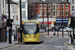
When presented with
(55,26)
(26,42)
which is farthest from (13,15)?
(55,26)

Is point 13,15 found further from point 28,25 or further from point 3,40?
point 28,25

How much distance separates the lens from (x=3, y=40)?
1454 inches

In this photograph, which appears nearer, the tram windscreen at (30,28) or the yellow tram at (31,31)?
the yellow tram at (31,31)

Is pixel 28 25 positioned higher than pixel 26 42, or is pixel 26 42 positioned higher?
pixel 28 25

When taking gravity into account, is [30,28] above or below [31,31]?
above

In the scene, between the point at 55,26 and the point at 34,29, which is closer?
the point at 34,29

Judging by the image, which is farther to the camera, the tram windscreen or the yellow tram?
the tram windscreen

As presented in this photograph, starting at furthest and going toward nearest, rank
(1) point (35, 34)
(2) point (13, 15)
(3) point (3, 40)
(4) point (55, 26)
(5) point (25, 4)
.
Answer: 1. (4) point (55, 26)
2. (5) point (25, 4)
3. (2) point (13, 15)
4. (3) point (3, 40)
5. (1) point (35, 34)

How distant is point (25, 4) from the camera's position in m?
73.2

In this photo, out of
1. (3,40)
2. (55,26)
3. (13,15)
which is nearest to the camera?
(3,40)

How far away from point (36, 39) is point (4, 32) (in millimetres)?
7537

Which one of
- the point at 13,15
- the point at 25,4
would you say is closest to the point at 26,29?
the point at 13,15

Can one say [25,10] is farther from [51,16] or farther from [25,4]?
[51,16]

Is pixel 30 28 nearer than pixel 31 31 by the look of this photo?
No
